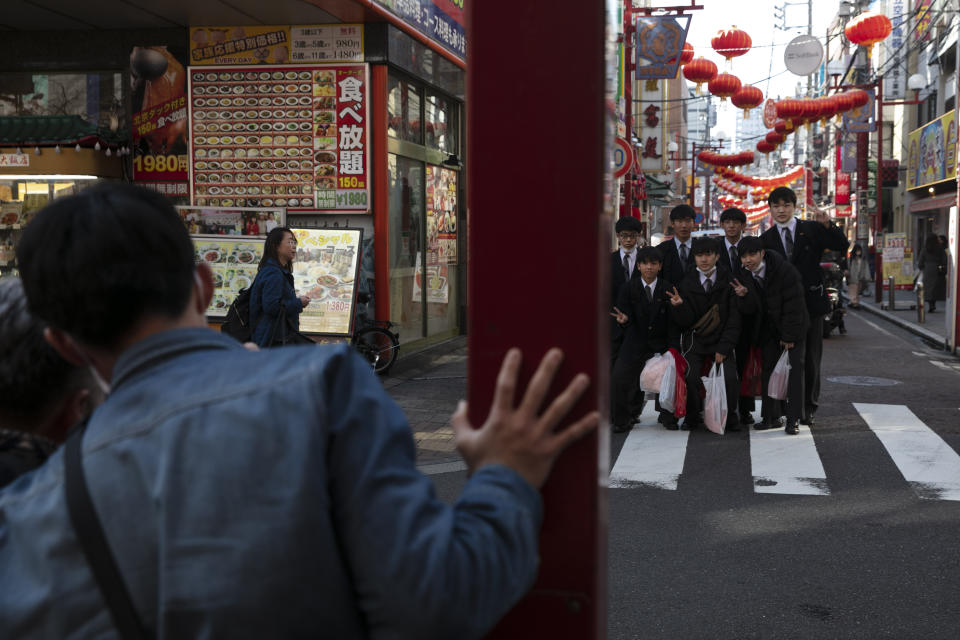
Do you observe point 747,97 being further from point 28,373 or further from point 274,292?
point 28,373

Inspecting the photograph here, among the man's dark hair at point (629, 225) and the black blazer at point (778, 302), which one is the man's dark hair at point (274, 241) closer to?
the man's dark hair at point (629, 225)

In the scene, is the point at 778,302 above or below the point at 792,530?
above

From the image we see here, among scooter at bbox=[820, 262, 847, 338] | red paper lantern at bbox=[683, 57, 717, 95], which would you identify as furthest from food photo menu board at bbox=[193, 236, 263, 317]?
red paper lantern at bbox=[683, 57, 717, 95]

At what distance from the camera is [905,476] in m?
6.77

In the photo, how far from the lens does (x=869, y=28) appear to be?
1714 centimetres

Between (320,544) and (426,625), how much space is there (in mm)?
164

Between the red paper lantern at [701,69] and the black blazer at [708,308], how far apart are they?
14.7 metres

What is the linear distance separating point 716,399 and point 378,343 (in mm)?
4790

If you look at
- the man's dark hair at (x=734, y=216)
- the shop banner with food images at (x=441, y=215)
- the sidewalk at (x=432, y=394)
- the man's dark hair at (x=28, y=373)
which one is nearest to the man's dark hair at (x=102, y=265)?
the man's dark hair at (x=28, y=373)

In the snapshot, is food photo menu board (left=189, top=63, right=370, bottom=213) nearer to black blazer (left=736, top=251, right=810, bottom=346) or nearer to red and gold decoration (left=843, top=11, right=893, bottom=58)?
black blazer (left=736, top=251, right=810, bottom=346)

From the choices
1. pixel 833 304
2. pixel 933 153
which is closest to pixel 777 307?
pixel 833 304

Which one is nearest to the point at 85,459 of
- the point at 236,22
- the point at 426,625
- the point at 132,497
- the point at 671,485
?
the point at 132,497

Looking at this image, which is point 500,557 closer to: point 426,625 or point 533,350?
point 426,625

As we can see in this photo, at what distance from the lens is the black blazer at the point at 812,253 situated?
8875 mm
